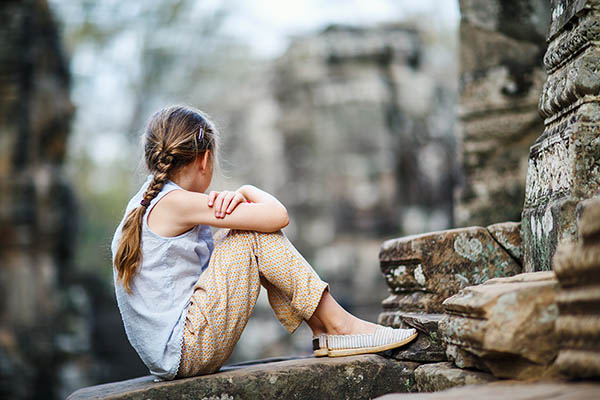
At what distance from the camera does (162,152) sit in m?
2.53

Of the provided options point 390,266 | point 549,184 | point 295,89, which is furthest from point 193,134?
point 295,89

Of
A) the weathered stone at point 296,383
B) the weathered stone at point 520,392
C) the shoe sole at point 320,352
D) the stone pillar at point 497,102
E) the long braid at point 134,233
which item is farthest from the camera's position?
the stone pillar at point 497,102

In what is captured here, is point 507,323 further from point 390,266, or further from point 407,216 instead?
point 407,216

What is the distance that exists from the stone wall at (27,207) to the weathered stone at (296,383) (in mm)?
5030

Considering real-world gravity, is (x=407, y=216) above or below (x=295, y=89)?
below

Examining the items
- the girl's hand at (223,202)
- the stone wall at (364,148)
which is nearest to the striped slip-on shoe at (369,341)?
the girl's hand at (223,202)

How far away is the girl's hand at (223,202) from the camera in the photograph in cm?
245

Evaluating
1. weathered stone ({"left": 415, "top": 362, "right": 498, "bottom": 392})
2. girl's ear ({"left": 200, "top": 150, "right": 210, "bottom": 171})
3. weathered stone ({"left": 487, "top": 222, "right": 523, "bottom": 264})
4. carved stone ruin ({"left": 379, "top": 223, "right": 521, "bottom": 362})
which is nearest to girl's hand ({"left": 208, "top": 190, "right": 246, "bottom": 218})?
girl's ear ({"left": 200, "top": 150, "right": 210, "bottom": 171})

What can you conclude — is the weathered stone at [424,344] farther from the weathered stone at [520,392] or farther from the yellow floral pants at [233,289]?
the weathered stone at [520,392]

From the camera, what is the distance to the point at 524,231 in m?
2.52

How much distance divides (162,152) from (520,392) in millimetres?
1573

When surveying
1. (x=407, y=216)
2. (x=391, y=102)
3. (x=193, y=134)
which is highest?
(x=391, y=102)

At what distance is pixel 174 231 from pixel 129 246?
7.0 inches

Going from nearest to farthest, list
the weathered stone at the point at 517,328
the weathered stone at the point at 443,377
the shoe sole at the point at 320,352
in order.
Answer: the weathered stone at the point at 517,328
the weathered stone at the point at 443,377
the shoe sole at the point at 320,352
